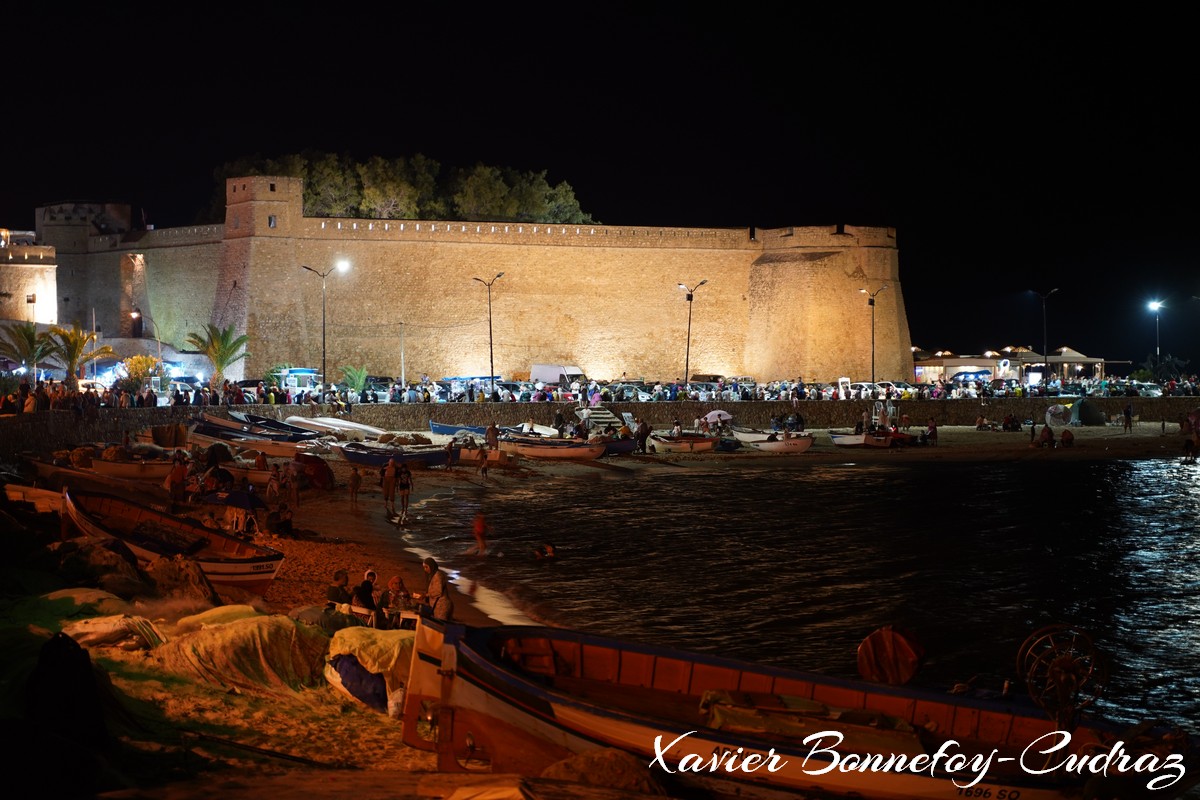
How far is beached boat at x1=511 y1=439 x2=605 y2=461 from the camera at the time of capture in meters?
29.1

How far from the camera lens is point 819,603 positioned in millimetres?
13734

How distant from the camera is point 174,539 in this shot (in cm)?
1237

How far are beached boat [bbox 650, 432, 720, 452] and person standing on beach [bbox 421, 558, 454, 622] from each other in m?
21.1

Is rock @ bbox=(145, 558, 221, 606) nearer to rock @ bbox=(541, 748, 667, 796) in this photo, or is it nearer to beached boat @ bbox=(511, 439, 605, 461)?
rock @ bbox=(541, 748, 667, 796)

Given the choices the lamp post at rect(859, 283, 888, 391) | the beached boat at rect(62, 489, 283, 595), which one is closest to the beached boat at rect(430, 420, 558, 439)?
the beached boat at rect(62, 489, 283, 595)

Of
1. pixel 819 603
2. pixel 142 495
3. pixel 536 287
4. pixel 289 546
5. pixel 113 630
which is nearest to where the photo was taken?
pixel 113 630

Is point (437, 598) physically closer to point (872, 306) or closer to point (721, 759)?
point (721, 759)

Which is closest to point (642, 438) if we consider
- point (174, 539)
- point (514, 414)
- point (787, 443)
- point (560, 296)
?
point (787, 443)

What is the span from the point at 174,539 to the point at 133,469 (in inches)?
362

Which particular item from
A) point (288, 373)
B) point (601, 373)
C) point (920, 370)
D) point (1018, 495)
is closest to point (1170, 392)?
point (920, 370)

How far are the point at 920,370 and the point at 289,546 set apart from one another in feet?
149

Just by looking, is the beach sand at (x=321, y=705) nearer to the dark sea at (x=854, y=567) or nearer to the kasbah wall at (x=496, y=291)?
the dark sea at (x=854, y=567)

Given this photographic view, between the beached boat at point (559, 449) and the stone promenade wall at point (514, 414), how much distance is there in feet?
15.5

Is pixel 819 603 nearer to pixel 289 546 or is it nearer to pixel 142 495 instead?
pixel 289 546
